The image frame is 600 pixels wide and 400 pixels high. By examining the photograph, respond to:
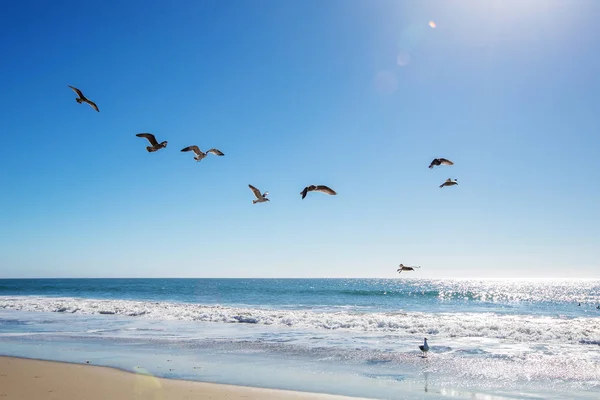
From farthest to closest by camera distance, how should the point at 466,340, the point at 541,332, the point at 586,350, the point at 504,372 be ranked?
the point at 541,332
the point at 466,340
the point at 586,350
the point at 504,372

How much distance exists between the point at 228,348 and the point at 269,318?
33.5ft

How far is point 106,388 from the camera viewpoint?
9.23m

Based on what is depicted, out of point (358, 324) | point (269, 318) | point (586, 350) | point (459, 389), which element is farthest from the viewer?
point (269, 318)

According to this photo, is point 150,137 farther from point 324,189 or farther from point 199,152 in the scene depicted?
point 324,189

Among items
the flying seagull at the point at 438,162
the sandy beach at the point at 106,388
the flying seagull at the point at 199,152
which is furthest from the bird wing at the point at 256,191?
the sandy beach at the point at 106,388

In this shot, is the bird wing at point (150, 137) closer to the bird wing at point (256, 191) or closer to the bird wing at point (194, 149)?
the bird wing at point (194, 149)

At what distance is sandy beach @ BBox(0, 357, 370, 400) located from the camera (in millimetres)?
8664

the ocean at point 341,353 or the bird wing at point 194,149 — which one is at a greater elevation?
the bird wing at point 194,149

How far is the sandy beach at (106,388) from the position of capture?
8664 millimetres

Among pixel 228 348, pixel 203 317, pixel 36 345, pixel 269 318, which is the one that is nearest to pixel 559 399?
pixel 228 348

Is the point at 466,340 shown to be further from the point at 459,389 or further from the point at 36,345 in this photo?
the point at 36,345

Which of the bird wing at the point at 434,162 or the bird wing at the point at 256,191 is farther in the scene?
the bird wing at the point at 256,191

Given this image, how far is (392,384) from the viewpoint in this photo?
10.2 m

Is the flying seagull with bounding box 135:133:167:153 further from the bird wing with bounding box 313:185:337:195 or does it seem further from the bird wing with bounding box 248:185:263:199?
the bird wing with bounding box 313:185:337:195
